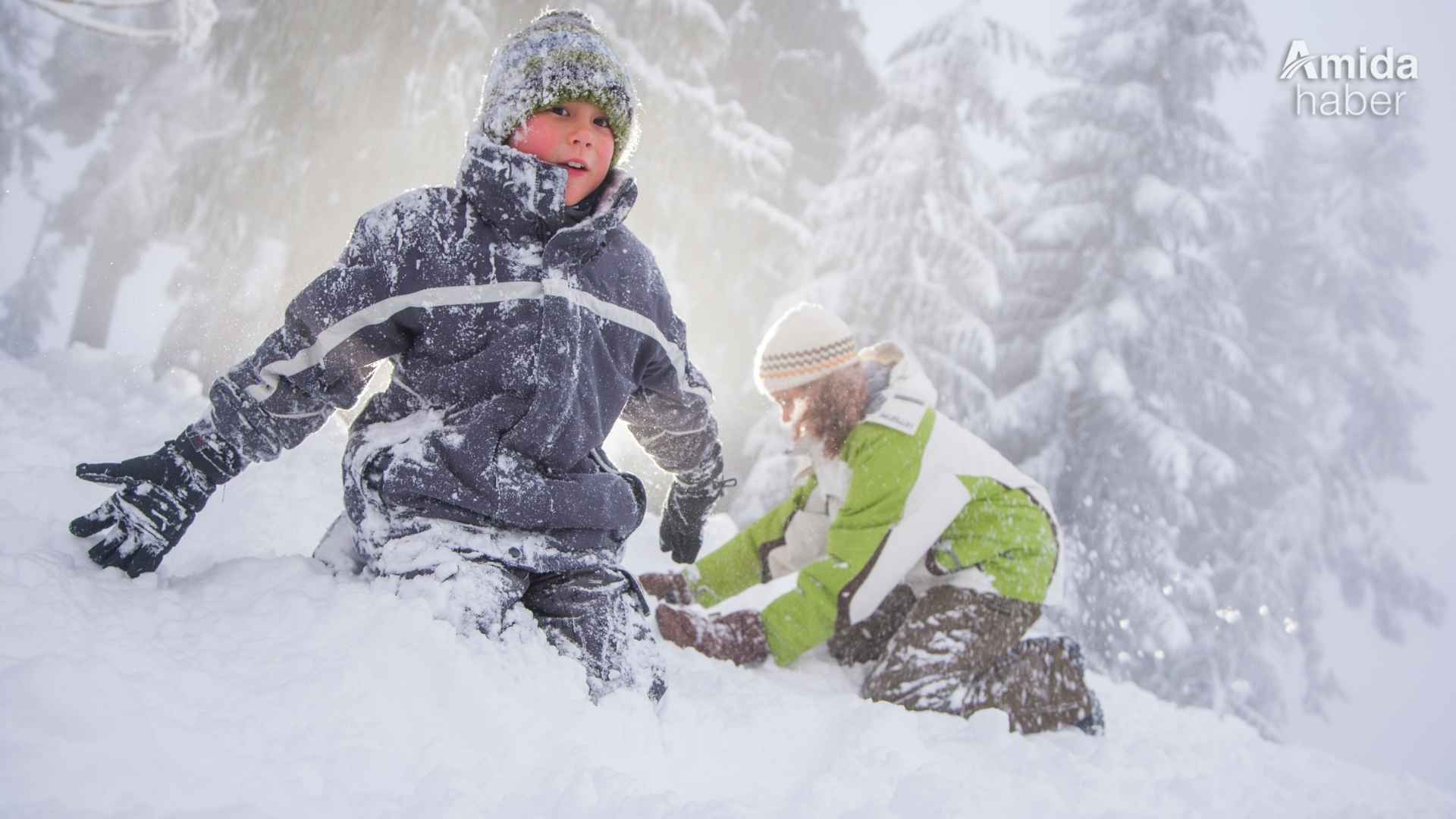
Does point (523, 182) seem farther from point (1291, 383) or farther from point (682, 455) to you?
point (1291, 383)

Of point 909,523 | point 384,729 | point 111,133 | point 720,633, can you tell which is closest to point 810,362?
point 909,523

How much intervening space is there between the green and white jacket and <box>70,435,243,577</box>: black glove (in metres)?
1.90

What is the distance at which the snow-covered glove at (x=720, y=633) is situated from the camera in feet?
9.82

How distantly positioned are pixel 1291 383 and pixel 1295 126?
5596 mm

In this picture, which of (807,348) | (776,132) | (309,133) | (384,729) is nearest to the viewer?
(384,729)

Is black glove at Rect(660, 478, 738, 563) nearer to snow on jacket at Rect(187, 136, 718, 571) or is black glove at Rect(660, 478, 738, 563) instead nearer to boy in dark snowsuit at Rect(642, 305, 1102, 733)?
boy in dark snowsuit at Rect(642, 305, 1102, 733)

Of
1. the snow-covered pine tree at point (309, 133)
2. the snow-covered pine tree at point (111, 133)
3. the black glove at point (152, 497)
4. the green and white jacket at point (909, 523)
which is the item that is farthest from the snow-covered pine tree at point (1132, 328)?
the snow-covered pine tree at point (111, 133)

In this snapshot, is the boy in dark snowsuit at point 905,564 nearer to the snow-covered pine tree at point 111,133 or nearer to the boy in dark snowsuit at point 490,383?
the boy in dark snowsuit at point 490,383

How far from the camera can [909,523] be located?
10.2ft

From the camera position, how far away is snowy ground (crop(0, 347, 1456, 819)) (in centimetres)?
107

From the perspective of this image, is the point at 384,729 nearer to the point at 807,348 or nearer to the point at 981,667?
the point at 807,348

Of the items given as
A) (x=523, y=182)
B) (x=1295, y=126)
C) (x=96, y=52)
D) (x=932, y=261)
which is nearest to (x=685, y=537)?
(x=523, y=182)

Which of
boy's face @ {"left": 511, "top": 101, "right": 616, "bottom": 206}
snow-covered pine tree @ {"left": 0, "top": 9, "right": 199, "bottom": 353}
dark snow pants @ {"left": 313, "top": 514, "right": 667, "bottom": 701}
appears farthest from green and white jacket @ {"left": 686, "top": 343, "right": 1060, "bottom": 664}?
snow-covered pine tree @ {"left": 0, "top": 9, "right": 199, "bottom": 353}

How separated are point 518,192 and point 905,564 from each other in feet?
6.32
